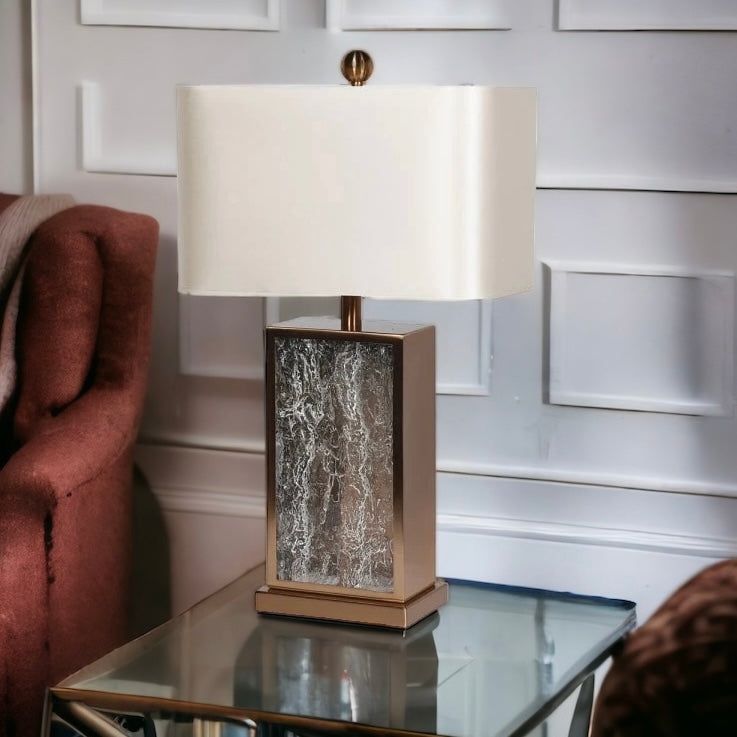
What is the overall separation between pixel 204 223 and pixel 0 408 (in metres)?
0.72

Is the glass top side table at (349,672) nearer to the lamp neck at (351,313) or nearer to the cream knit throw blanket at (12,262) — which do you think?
the lamp neck at (351,313)

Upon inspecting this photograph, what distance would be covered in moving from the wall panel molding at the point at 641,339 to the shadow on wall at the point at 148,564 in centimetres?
80

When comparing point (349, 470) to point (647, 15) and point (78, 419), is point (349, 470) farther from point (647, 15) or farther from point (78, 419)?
point (647, 15)

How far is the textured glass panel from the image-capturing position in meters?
1.53

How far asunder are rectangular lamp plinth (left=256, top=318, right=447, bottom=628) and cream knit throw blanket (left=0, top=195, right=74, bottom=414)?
606 millimetres

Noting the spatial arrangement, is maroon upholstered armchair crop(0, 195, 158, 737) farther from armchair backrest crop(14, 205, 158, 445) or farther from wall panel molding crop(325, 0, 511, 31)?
wall panel molding crop(325, 0, 511, 31)

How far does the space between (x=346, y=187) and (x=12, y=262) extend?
0.84 metres

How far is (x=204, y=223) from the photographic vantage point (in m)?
1.41

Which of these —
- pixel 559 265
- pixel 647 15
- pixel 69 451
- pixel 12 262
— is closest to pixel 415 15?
pixel 647 15

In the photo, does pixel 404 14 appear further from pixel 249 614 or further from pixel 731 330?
pixel 249 614

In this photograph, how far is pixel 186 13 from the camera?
2.09m

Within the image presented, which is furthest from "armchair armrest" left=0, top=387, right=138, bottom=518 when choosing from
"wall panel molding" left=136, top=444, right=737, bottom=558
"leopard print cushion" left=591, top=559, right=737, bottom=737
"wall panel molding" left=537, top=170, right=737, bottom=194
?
"leopard print cushion" left=591, top=559, right=737, bottom=737

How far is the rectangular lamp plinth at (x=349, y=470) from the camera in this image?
1523 mm

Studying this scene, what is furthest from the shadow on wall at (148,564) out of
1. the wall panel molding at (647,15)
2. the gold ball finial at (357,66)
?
the wall panel molding at (647,15)
